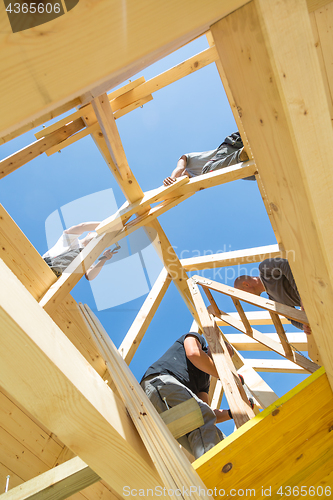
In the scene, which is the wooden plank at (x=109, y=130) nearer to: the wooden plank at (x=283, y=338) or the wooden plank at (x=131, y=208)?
the wooden plank at (x=131, y=208)

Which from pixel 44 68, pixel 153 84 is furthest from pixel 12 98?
pixel 153 84

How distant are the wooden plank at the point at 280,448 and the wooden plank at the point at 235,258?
266cm

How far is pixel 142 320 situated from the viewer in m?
3.93

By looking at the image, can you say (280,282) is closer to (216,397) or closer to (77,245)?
(77,245)

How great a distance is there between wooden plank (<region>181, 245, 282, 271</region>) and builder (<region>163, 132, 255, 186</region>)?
3.24 ft

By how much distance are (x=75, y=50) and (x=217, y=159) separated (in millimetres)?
3257

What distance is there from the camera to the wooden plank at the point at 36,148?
2.54 m

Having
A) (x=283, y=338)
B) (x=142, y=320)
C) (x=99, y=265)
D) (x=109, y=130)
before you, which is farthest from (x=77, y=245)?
(x=283, y=338)

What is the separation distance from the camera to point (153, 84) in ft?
9.17

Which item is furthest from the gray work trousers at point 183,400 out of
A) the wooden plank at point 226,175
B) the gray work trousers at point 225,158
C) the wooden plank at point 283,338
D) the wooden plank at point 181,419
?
the gray work trousers at point 225,158

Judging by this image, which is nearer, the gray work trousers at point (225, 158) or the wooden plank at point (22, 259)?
the wooden plank at point (22, 259)

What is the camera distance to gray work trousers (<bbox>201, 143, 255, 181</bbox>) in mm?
3300

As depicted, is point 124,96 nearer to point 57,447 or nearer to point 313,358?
point 313,358

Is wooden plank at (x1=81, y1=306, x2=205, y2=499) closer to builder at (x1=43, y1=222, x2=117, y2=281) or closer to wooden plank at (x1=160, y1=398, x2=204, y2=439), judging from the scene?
wooden plank at (x1=160, y1=398, x2=204, y2=439)
